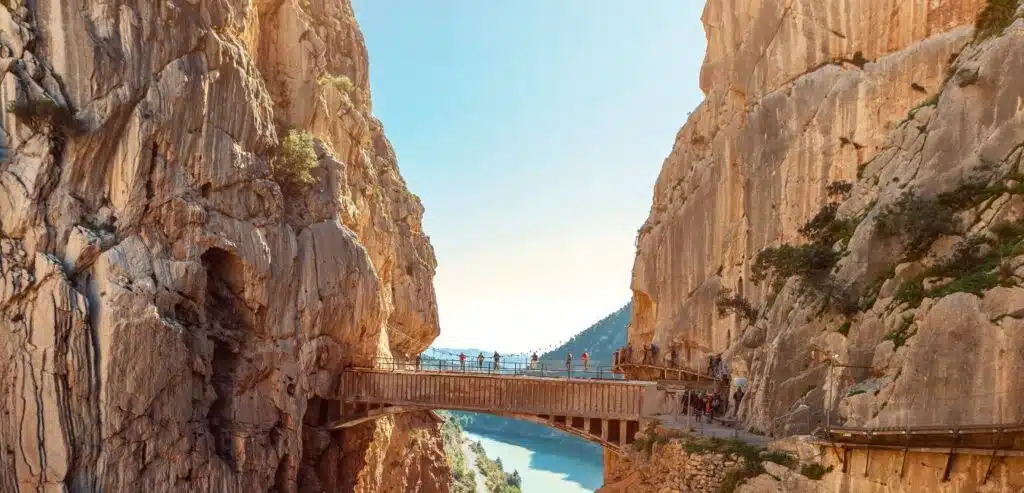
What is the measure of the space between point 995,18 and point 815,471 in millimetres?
13949

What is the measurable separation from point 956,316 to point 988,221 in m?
A: 3.19

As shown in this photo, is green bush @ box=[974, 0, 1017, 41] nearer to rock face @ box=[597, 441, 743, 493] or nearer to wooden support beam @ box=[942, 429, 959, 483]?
wooden support beam @ box=[942, 429, 959, 483]

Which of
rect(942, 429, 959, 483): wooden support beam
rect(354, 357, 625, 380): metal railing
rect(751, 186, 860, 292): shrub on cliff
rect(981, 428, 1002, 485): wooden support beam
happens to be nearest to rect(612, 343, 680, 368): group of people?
rect(354, 357, 625, 380): metal railing

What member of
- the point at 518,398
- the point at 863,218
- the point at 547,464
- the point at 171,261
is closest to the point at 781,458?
the point at 863,218

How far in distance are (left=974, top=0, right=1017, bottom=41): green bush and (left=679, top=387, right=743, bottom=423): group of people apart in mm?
13418

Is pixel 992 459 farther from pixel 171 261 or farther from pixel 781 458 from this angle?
pixel 171 261

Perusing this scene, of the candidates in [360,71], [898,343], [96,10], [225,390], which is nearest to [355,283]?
[225,390]

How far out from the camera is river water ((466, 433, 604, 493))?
411 ft

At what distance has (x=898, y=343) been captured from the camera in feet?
49.2

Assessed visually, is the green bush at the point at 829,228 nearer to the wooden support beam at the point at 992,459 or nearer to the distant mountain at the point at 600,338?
the wooden support beam at the point at 992,459

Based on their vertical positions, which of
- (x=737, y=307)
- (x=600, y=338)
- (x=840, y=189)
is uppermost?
(x=840, y=189)

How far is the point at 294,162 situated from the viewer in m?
36.1

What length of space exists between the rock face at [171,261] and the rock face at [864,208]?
1887 cm

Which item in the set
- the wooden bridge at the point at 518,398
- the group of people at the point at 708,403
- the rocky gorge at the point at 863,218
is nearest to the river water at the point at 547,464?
the wooden bridge at the point at 518,398
